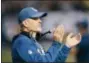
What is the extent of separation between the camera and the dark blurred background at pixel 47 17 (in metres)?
2.29

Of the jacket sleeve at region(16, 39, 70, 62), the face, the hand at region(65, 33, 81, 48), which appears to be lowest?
the jacket sleeve at region(16, 39, 70, 62)

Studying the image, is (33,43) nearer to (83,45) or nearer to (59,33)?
(59,33)

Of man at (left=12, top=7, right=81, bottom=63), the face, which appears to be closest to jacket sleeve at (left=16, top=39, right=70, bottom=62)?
man at (left=12, top=7, right=81, bottom=63)

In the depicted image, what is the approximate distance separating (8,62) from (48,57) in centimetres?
36

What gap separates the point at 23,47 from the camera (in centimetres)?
227

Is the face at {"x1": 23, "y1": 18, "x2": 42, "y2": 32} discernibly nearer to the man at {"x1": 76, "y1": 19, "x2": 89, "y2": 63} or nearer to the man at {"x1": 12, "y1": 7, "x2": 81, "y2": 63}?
the man at {"x1": 12, "y1": 7, "x2": 81, "y2": 63}

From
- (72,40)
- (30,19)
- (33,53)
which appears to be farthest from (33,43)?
(72,40)

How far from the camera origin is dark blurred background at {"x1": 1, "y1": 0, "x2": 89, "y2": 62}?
7.52 ft

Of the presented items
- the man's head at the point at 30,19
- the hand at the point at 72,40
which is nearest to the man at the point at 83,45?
A: the hand at the point at 72,40

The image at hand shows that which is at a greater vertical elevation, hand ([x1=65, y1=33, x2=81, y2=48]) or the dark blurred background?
the dark blurred background

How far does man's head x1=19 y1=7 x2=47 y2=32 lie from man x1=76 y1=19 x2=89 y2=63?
347mm

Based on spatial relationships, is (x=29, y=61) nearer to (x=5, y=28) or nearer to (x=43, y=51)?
(x=43, y=51)

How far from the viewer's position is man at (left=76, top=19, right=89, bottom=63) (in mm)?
2299

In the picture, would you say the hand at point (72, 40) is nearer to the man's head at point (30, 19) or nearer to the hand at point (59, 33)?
the hand at point (59, 33)
